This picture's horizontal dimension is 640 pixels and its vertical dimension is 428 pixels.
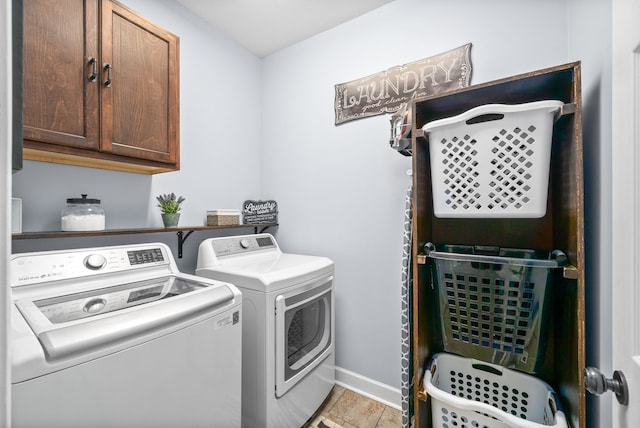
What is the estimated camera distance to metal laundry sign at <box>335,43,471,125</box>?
165 cm

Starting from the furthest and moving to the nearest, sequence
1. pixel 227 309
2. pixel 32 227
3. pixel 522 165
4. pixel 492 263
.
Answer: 1. pixel 32 227
2. pixel 227 309
3. pixel 492 263
4. pixel 522 165

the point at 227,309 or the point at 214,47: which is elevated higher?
the point at 214,47

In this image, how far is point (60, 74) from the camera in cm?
117

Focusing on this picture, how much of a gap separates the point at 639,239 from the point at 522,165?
502mm

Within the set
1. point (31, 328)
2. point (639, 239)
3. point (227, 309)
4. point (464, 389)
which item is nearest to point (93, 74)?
point (31, 328)

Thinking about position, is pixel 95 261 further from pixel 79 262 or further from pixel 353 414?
pixel 353 414

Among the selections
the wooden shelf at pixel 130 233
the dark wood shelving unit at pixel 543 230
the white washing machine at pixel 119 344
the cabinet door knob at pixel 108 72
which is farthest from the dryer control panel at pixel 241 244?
the dark wood shelving unit at pixel 543 230

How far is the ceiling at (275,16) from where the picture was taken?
1.93m

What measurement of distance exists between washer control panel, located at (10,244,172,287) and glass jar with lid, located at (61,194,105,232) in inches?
4.8

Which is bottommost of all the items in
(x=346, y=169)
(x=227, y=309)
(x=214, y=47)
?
(x=227, y=309)

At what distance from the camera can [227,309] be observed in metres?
1.22

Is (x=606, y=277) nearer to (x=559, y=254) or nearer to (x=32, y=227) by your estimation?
(x=559, y=254)

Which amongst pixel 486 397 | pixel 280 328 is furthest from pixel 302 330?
pixel 486 397

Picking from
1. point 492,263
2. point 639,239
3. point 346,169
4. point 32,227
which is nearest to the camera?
point 639,239
